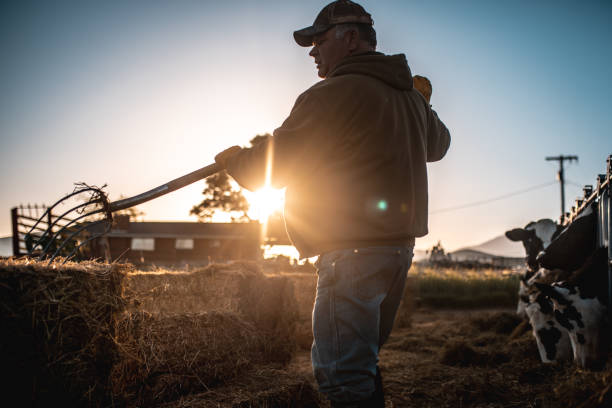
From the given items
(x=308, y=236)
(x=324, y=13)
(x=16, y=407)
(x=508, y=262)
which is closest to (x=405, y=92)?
(x=324, y=13)

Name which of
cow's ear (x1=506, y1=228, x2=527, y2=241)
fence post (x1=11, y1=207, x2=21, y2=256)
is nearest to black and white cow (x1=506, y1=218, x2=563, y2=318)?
cow's ear (x1=506, y1=228, x2=527, y2=241)

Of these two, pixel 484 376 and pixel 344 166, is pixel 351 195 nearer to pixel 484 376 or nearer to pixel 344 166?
pixel 344 166

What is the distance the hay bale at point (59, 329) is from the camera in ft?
8.68

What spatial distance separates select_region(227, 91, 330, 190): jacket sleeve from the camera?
77.1 inches

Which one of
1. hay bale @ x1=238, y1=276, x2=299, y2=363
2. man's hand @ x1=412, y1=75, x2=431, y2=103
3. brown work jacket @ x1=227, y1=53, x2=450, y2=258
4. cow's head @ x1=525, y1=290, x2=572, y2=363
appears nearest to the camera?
brown work jacket @ x1=227, y1=53, x2=450, y2=258

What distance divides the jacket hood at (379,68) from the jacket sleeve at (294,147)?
0.81 ft

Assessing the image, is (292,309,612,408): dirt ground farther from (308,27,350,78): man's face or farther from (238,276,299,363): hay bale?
(308,27,350,78): man's face

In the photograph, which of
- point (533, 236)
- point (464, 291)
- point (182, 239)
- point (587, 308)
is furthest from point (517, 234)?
point (182, 239)

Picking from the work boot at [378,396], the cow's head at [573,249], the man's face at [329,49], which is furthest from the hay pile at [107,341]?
the cow's head at [573,249]

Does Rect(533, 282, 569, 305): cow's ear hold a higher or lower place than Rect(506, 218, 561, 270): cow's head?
lower

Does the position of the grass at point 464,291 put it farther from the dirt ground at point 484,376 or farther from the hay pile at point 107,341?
the hay pile at point 107,341

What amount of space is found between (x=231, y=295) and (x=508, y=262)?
44780 mm

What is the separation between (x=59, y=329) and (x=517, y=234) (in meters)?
7.38

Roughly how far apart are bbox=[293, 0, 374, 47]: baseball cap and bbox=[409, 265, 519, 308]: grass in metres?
14.9
